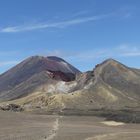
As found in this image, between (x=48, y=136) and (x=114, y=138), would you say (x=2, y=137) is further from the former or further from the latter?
(x=114, y=138)

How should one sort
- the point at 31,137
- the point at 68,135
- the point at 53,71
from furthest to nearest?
the point at 53,71, the point at 68,135, the point at 31,137

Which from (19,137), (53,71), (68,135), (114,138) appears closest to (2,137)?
(19,137)

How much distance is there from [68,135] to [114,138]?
244 inches

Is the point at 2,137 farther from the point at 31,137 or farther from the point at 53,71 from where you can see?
the point at 53,71

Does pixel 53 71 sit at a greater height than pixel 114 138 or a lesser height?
greater

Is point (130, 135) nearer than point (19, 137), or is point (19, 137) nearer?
point (19, 137)

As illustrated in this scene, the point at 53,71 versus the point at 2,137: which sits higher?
the point at 53,71

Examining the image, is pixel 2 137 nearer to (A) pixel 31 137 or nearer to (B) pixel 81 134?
(A) pixel 31 137

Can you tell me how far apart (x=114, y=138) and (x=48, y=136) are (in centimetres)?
823

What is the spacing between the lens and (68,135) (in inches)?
2643

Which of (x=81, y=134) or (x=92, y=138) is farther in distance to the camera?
(x=81, y=134)

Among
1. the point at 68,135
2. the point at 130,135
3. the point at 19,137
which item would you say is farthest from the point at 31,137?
the point at 130,135

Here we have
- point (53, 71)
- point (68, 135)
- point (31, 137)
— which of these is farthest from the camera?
point (53, 71)

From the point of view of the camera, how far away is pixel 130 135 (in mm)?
68812
